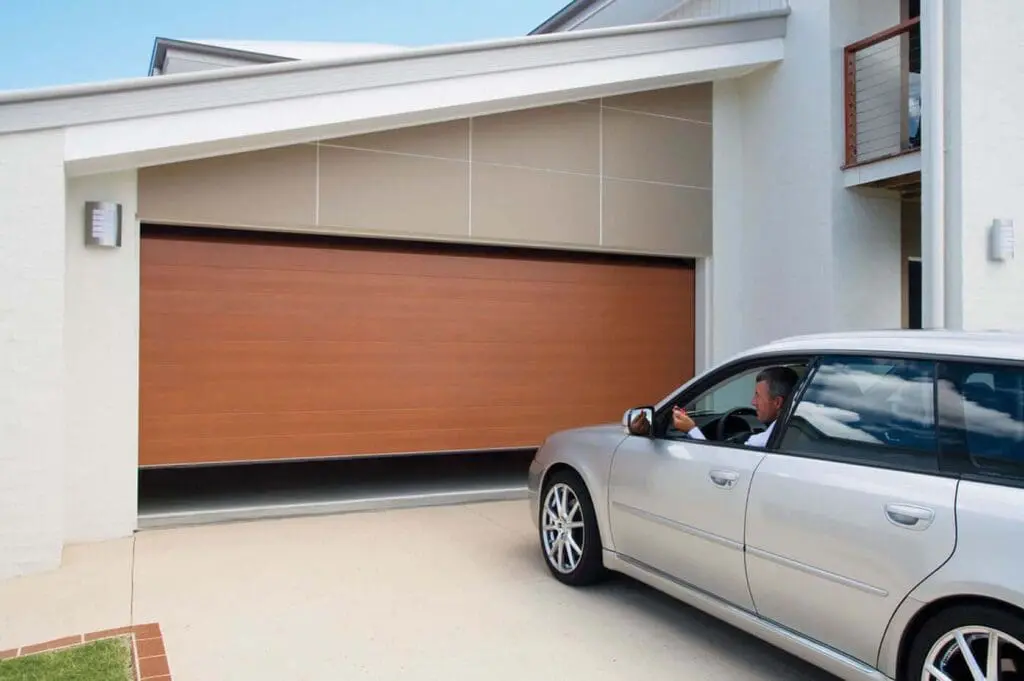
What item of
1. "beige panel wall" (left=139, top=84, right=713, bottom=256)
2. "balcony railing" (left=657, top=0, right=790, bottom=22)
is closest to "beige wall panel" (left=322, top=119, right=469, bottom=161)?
"beige panel wall" (left=139, top=84, right=713, bottom=256)

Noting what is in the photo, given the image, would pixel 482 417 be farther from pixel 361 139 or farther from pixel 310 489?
pixel 361 139

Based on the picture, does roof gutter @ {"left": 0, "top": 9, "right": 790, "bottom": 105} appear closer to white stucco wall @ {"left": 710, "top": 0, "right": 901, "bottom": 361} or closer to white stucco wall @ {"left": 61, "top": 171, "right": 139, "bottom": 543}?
white stucco wall @ {"left": 61, "top": 171, "right": 139, "bottom": 543}

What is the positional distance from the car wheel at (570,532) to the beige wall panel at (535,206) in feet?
10.1

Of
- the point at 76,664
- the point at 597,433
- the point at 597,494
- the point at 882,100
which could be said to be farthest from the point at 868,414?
the point at 882,100

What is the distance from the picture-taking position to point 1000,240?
21.4 feet

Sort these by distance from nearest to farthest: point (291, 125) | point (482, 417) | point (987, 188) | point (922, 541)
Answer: point (922, 541), point (291, 125), point (987, 188), point (482, 417)

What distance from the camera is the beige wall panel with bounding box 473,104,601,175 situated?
24.4 ft

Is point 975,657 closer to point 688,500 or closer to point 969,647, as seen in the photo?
point 969,647

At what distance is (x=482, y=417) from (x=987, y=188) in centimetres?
496

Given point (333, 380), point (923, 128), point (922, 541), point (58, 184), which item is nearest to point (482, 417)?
point (333, 380)

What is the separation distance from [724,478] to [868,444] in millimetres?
717

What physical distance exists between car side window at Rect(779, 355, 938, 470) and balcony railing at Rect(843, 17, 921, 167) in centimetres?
485

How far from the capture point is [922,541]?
2.79 metres

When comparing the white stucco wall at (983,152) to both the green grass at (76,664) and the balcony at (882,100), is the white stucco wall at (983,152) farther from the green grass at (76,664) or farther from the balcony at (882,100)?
the green grass at (76,664)
